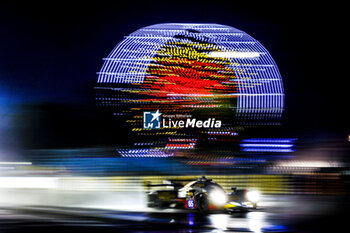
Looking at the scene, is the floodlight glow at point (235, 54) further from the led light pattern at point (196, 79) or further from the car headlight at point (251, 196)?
the car headlight at point (251, 196)

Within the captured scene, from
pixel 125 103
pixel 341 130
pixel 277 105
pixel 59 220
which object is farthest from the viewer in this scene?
pixel 341 130

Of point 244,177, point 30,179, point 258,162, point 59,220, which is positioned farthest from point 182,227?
point 258,162

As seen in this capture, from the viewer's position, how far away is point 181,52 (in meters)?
32.2

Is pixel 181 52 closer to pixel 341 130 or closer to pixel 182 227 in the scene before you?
pixel 341 130

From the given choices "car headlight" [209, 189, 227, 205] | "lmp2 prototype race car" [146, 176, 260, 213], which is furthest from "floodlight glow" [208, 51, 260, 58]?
"car headlight" [209, 189, 227, 205]

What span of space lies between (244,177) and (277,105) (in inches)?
553

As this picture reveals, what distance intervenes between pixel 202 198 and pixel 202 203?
0.13m

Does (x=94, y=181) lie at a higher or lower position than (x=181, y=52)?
lower

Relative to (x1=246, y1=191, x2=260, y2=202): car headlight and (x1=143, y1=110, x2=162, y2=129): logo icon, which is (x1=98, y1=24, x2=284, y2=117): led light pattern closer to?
(x1=143, y1=110, x2=162, y2=129): logo icon

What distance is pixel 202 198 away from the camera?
11586 mm

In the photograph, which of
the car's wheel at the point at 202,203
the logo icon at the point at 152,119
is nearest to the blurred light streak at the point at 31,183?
the car's wheel at the point at 202,203

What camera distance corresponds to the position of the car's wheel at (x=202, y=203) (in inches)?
453

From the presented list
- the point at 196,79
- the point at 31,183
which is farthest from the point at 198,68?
the point at 31,183

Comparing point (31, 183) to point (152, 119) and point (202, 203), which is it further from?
point (152, 119)
